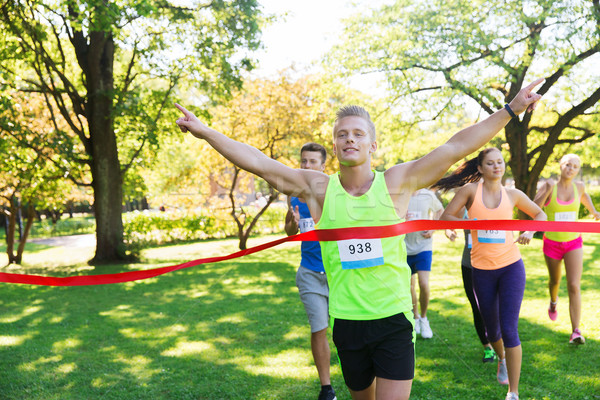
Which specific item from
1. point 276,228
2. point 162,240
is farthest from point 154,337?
point 276,228

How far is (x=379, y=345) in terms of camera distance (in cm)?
248

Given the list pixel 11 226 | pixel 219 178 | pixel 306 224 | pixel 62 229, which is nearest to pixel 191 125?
pixel 306 224

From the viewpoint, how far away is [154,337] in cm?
643

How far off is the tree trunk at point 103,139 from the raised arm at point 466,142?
41.4 ft

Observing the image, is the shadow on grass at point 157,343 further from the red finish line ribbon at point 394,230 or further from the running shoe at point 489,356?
the red finish line ribbon at point 394,230

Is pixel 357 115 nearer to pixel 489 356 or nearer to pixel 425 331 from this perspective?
pixel 489 356

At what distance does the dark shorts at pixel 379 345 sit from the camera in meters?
2.44

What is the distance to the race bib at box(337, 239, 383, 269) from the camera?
2479 mm

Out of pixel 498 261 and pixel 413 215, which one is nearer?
pixel 498 261

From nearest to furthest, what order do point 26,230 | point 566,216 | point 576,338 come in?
point 576,338, point 566,216, point 26,230

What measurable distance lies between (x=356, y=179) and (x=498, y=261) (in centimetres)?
205

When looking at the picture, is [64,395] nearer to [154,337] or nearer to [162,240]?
[154,337]

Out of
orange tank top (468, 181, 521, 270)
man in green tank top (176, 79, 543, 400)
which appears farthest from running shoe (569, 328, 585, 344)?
man in green tank top (176, 79, 543, 400)

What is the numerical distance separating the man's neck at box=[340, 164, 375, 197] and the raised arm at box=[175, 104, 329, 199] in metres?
0.12
